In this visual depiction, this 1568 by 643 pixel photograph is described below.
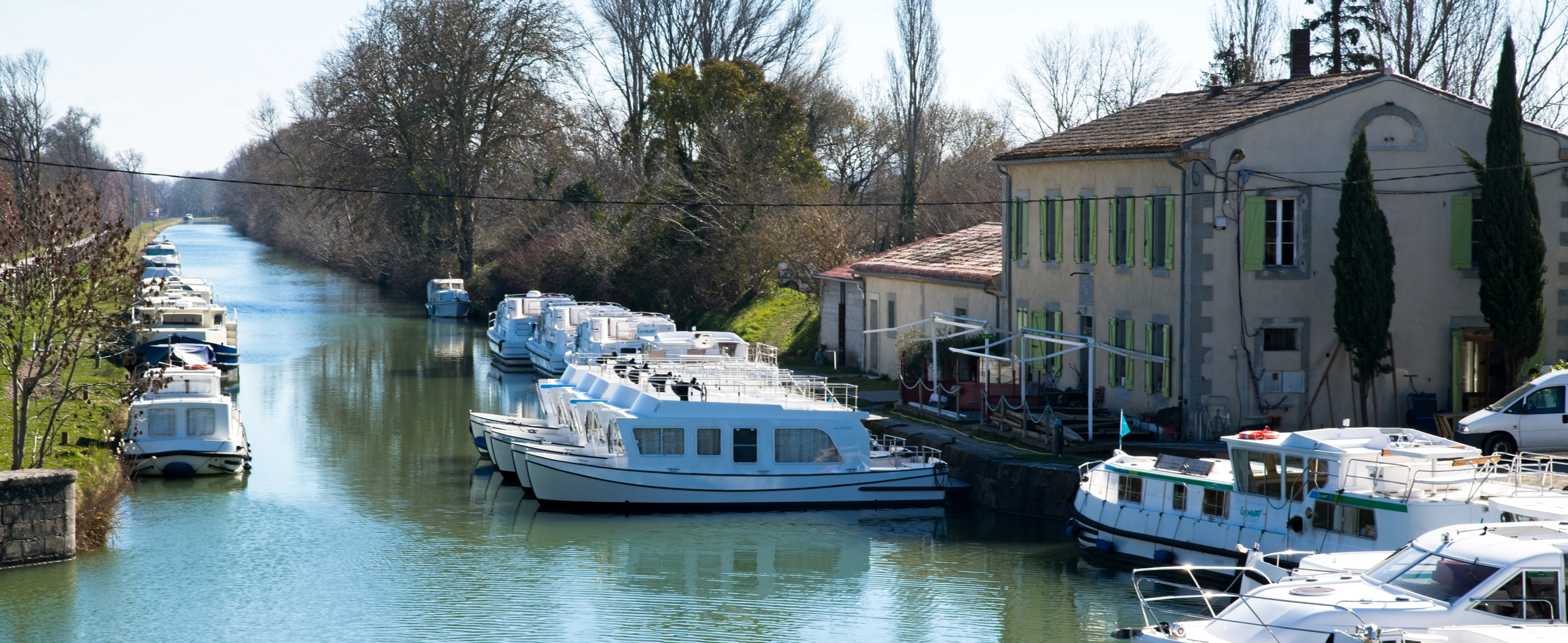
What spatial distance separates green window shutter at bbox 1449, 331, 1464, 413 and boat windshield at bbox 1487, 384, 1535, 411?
3120 mm

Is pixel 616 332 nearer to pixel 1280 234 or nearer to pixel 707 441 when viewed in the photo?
pixel 707 441

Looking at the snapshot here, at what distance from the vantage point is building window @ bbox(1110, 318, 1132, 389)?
2636 centimetres

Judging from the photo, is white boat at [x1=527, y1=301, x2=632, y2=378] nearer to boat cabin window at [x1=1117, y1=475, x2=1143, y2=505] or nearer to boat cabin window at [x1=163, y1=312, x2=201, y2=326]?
boat cabin window at [x1=163, y1=312, x2=201, y2=326]

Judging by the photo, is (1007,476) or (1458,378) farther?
(1458,378)

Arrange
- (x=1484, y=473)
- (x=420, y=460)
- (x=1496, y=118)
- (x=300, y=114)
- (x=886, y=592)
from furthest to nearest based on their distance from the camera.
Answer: (x=300, y=114) → (x=420, y=460) → (x=1496, y=118) → (x=886, y=592) → (x=1484, y=473)

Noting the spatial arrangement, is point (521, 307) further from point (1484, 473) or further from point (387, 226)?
point (1484, 473)

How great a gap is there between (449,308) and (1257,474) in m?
48.7

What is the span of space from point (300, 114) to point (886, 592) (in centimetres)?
6091

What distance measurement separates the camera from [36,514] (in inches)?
753

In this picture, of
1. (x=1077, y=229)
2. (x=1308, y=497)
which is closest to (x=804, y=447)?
(x=1077, y=229)

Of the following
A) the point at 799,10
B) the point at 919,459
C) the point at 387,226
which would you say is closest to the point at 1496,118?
the point at 919,459

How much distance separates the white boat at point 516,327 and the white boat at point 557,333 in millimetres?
372

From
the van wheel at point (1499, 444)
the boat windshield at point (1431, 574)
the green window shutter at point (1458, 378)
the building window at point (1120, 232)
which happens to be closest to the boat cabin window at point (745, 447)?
the building window at point (1120, 232)

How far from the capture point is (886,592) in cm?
1930
